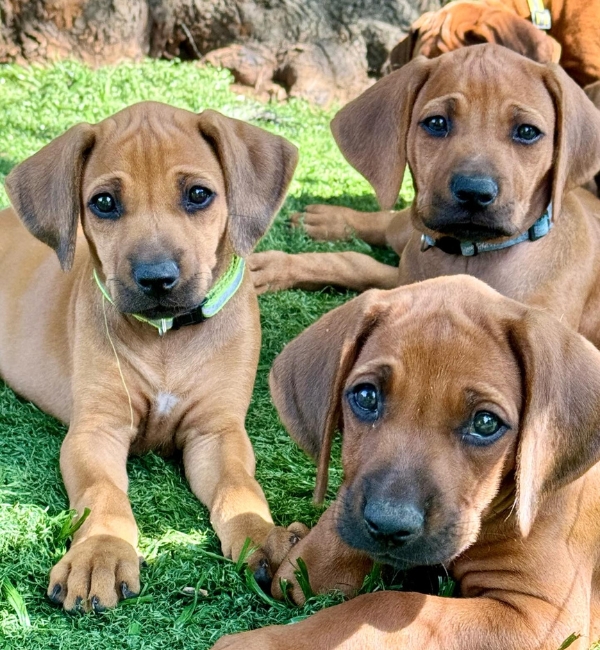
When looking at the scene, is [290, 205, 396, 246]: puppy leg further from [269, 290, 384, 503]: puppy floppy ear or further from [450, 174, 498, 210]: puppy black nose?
[269, 290, 384, 503]: puppy floppy ear

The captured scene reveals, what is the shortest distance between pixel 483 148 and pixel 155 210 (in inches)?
72.8

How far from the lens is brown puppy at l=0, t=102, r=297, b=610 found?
5.07 metres

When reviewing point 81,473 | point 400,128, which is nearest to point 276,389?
point 81,473

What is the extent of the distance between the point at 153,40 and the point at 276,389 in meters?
10.1

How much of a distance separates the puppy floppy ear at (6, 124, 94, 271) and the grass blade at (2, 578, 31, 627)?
177 centimetres

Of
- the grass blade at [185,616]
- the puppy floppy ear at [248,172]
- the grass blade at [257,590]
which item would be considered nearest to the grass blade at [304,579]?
the grass blade at [257,590]

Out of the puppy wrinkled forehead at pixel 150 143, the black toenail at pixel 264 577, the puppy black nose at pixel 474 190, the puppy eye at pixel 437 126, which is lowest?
the black toenail at pixel 264 577

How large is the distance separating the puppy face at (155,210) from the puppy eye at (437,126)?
130 centimetres

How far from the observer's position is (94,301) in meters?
5.70

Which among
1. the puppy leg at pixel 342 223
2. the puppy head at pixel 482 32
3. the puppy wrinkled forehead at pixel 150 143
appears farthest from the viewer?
the puppy leg at pixel 342 223

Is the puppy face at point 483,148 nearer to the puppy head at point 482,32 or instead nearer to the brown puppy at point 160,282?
the brown puppy at point 160,282

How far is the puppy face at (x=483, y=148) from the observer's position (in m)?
5.58

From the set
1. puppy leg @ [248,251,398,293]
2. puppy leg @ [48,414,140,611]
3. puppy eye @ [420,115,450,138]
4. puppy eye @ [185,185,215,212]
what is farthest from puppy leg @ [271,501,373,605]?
puppy leg @ [248,251,398,293]

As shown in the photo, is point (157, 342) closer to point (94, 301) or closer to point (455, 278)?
point (94, 301)
